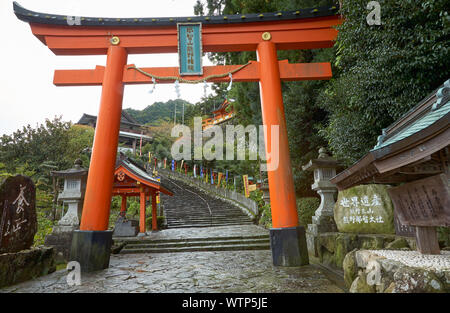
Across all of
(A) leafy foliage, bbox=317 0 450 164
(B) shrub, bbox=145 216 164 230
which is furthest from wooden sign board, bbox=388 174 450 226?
(B) shrub, bbox=145 216 164 230

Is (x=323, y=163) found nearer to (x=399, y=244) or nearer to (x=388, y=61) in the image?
(x=388, y=61)

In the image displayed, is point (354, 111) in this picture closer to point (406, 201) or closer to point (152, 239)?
point (406, 201)

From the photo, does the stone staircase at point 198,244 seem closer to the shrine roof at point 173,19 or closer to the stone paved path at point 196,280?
the stone paved path at point 196,280

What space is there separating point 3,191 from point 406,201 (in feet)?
20.6

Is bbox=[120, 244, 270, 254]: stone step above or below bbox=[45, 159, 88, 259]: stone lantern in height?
below

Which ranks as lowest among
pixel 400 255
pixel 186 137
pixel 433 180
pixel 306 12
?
pixel 400 255

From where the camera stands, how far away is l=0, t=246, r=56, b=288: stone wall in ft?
13.7

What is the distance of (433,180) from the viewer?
2529 mm

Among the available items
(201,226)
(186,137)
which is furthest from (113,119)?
(186,137)

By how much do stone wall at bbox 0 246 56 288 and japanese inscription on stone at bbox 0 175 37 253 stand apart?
0.14 metres

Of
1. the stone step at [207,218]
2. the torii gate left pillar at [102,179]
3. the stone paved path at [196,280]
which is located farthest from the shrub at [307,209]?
the stone step at [207,218]

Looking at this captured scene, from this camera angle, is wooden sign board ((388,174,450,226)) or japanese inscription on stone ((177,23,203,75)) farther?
japanese inscription on stone ((177,23,203,75))

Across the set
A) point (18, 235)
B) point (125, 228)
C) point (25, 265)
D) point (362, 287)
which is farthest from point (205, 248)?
point (362, 287)

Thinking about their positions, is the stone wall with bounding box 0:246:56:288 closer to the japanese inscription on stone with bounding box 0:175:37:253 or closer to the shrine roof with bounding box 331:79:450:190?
the japanese inscription on stone with bounding box 0:175:37:253
